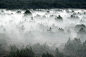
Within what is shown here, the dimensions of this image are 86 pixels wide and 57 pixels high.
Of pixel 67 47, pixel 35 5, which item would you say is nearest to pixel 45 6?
pixel 35 5

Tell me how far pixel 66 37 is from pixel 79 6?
34975 mm

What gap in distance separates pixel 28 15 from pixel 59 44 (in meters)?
13.7

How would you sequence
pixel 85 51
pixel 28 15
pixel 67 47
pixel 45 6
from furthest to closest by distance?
1. pixel 45 6
2. pixel 28 15
3. pixel 67 47
4. pixel 85 51

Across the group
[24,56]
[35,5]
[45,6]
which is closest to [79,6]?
[45,6]

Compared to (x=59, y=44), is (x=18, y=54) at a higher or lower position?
lower

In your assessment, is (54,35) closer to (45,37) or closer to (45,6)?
(45,37)

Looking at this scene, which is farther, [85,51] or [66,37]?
[66,37]

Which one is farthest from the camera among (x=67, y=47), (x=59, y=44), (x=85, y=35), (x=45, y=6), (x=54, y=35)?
(x=45, y=6)

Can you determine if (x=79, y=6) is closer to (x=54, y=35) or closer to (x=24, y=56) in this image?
(x=54, y=35)

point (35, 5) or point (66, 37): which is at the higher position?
point (35, 5)

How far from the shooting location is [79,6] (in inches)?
1774

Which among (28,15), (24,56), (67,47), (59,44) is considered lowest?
(24,56)

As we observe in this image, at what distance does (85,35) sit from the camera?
1255cm

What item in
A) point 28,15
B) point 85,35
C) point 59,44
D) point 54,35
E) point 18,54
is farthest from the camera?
point 28,15
